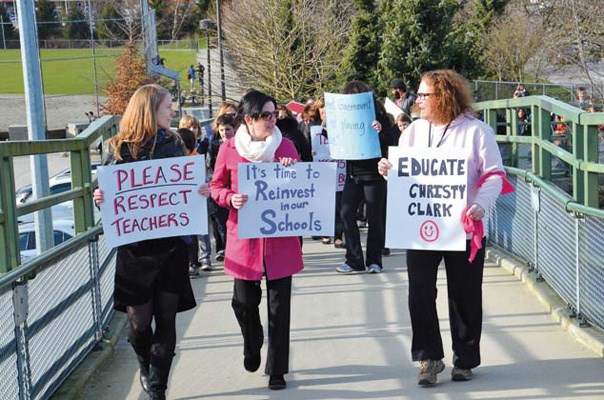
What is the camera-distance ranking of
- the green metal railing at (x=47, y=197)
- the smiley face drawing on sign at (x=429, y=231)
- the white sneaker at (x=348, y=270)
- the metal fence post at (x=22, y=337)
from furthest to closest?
1. the white sneaker at (x=348, y=270)
2. the smiley face drawing on sign at (x=429, y=231)
3. the green metal railing at (x=47, y=197)
4. the metal fence post at (x=22, y=337)

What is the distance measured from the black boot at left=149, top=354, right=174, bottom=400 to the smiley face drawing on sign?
1.67 m

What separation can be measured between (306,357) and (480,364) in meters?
1.24

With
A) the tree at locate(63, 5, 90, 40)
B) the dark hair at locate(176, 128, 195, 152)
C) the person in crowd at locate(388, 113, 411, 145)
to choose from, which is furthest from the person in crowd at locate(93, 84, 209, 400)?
the tree at locate(63, 5, 90, 40)

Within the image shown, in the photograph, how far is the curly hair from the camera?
566 centimetres

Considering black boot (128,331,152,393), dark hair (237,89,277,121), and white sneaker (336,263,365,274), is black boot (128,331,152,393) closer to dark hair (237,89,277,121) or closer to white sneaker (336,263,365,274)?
dark hair (237,89,277,121)

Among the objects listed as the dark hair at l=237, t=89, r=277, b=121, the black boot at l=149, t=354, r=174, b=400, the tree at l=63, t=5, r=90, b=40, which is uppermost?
the tree at l=63, t=5, r=90, b=40

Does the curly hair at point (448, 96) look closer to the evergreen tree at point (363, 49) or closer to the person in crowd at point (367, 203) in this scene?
the person in crowd at point (367, 203)

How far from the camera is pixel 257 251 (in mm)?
5910

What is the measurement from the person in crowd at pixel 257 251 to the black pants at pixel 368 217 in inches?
155

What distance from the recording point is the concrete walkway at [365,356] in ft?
19.2

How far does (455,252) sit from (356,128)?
3971 mm

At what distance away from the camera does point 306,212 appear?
6.08 metres

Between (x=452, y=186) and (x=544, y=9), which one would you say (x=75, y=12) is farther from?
(x=452, y=186)

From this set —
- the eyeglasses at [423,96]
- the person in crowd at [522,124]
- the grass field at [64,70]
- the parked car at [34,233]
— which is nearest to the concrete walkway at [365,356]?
the eyeglasses at [423,96]
